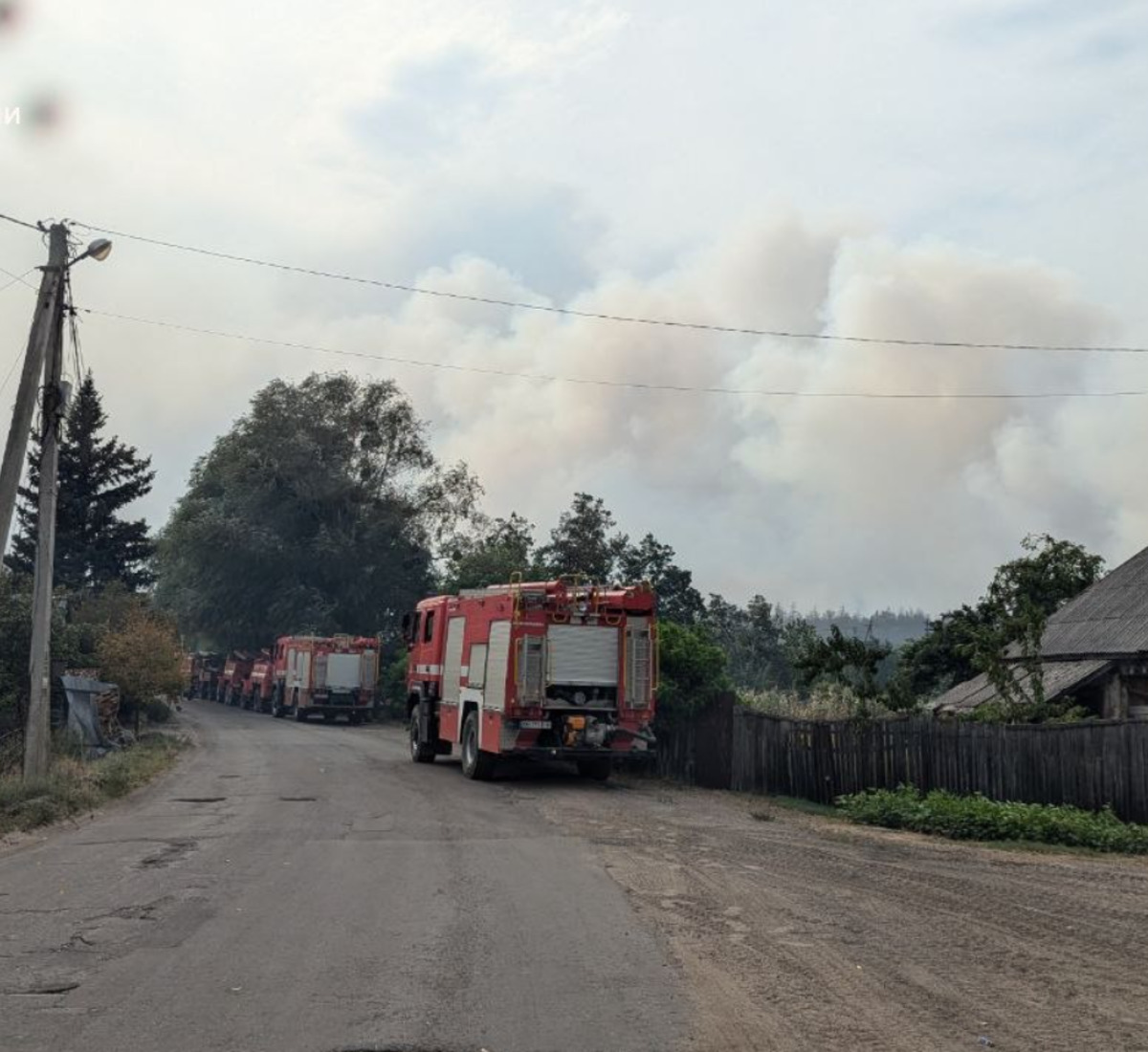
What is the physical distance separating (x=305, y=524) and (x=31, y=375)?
37.4m

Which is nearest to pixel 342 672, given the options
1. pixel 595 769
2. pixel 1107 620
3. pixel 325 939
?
pixel 595 769

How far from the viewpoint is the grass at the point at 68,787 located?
15453mm

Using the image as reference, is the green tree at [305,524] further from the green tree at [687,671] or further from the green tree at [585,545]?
the green tree at [687,671]

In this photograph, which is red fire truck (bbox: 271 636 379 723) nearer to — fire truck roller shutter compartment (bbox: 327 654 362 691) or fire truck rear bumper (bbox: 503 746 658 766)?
fire truck roller shutter compartment (bbox: 327 654 362 691)

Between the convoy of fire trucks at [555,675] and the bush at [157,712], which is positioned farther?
the bush at [157,712]

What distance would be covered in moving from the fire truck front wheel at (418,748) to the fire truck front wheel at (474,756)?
2.80 metres

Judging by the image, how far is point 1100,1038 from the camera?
6258mm

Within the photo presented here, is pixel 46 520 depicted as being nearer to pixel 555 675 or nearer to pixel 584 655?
pixel 555 675

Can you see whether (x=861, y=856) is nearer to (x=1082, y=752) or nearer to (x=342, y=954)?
(x=1082, y=752)

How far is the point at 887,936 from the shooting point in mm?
8695

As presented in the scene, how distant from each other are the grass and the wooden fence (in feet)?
32.4

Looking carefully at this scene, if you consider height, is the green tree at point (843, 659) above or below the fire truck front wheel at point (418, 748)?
above

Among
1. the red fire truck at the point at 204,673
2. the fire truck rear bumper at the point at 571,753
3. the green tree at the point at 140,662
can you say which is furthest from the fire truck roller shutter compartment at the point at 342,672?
the fire truck rear bumper at the point at 571,753

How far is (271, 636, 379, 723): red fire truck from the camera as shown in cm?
4359
